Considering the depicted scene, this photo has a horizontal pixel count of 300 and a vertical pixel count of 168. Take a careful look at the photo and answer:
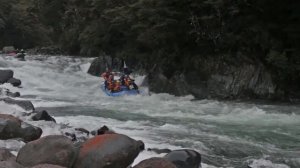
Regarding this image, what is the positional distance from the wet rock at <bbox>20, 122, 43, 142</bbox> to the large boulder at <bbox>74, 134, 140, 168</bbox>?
5.91 ft

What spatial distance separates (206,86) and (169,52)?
81.5 inches

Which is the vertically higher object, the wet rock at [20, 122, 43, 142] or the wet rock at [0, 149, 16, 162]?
the wet rock at [0, 149, 16, 162]

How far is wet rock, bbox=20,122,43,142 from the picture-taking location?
27.9 feet

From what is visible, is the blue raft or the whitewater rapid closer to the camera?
the whitewater rapid

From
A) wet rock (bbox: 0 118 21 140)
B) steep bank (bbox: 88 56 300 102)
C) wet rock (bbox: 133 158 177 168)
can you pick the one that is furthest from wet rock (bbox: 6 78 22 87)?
wet rock (bbox: 133 158 177 168)

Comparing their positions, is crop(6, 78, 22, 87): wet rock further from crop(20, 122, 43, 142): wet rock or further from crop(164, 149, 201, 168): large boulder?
crop(164, 149, 201, 168): large boulder

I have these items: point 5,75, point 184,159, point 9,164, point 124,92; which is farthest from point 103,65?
point 9,164

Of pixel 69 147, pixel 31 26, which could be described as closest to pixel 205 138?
pixel 69 147

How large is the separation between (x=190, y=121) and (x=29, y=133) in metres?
4.63

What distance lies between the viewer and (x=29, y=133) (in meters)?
8.59

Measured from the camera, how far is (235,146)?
30.8 feet

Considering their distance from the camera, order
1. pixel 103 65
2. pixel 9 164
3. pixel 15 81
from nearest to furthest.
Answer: pixel 9 164 < pixel 15 81 < pixel 103 65

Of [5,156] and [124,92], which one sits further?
[124,92]

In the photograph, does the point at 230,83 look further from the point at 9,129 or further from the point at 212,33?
the point at 9,129
